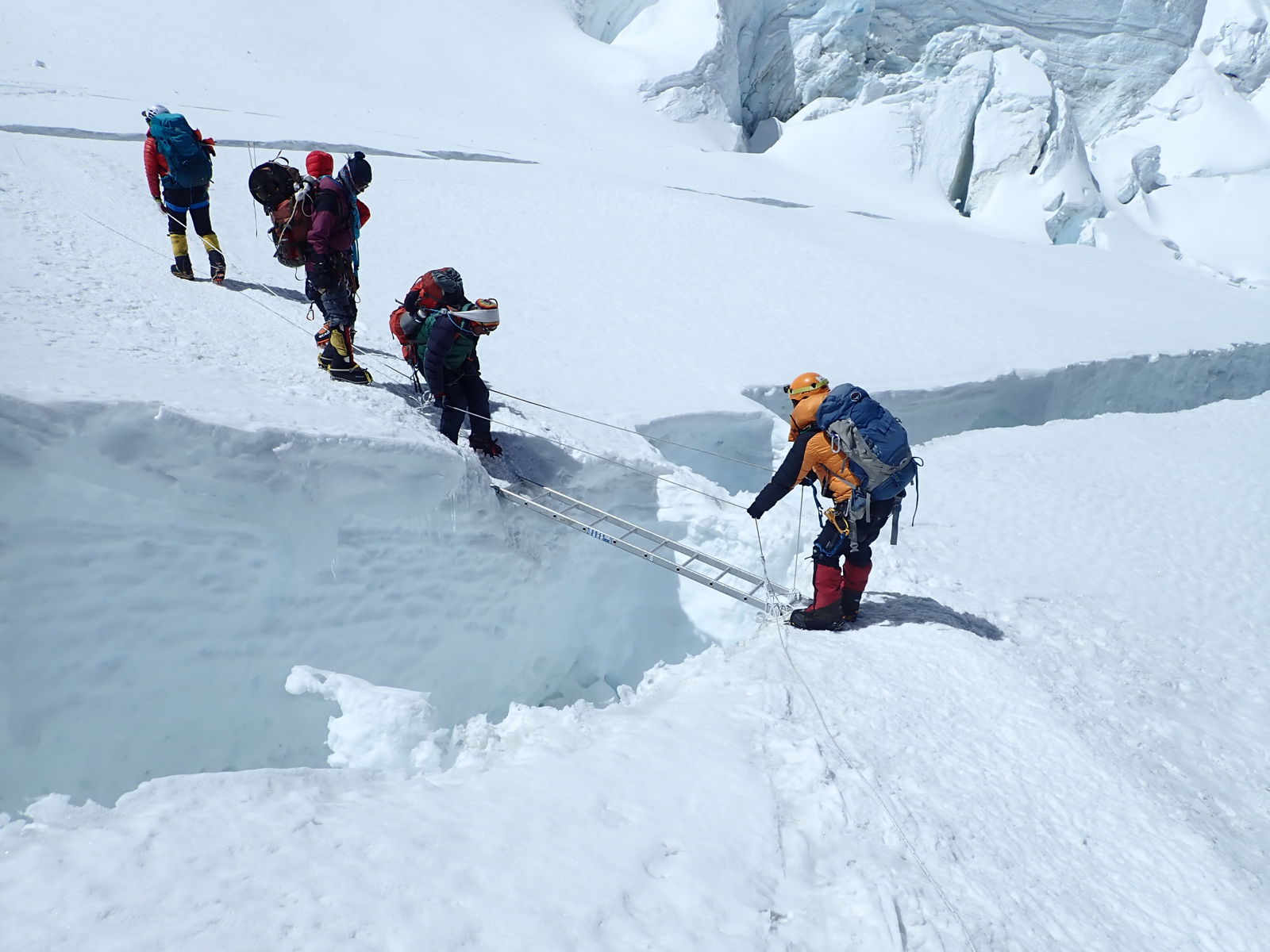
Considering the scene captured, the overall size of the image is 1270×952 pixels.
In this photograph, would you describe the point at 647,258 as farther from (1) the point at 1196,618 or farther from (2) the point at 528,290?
(1) the point at 1196,618

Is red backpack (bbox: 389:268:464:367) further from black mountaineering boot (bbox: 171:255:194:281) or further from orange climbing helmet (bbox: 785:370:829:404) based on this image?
black mountaineering boot (bbox: 171:255:194:281)

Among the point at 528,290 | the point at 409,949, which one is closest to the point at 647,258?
the point at 528,290

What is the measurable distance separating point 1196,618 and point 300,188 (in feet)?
21.0

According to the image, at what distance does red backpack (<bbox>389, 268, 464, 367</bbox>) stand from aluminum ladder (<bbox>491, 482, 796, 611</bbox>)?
1079 mm

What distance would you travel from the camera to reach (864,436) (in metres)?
3.84

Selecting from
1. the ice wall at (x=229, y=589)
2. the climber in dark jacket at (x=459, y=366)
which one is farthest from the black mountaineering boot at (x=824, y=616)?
the climber in dark jacket at (x=459, y=366)

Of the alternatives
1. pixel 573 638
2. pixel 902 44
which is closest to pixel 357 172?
pixel 573 638

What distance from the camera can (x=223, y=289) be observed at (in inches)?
232

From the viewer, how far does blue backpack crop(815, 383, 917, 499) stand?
381 cm

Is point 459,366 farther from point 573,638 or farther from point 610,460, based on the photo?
point 573,638

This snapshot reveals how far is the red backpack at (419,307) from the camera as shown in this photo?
458 cm

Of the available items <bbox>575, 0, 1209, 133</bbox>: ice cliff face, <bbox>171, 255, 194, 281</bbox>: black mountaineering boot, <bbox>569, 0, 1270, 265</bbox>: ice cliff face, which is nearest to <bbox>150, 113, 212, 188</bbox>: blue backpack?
<bbox>171, 255, 194, 281</bbox>: black mountaineering boot

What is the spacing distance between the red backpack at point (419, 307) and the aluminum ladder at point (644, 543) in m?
1.08

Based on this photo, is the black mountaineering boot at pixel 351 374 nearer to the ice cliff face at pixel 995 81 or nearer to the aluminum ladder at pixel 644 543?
the aluminum ladder at pixel 644 543
